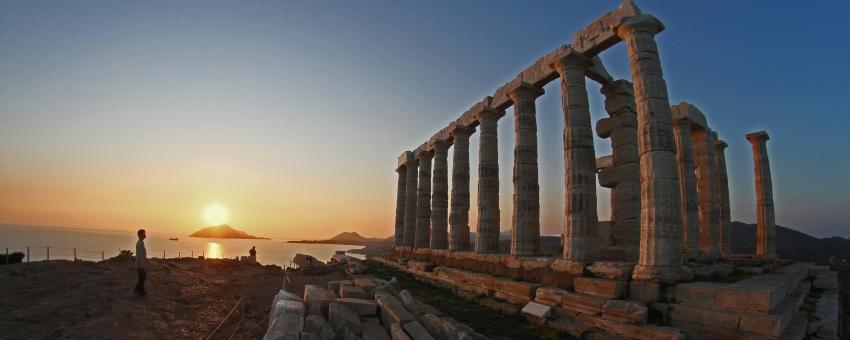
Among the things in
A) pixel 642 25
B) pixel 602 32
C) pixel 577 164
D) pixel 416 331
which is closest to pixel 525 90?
pixel 602 32

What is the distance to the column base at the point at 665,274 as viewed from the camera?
11.4 meters

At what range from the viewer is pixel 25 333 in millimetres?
9648

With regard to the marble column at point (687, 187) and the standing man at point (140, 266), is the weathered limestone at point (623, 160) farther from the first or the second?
the standing man at point (140, 266)

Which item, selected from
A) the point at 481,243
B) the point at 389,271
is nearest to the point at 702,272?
the point at 481,243

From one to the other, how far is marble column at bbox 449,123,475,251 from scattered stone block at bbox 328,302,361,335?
14700 millimetres

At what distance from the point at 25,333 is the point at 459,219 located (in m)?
18.5

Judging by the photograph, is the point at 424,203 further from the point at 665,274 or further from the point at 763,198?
the point at 763,198

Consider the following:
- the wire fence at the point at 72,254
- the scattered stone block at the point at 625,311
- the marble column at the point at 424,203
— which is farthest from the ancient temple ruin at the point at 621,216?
the wire fence at the point at 72,254

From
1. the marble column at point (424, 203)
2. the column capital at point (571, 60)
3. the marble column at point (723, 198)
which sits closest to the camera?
the column capital at point (571, 60)

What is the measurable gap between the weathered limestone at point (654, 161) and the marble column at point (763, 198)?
1743 cm

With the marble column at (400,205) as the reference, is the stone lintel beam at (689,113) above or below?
above

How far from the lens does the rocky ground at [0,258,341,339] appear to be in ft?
33.6

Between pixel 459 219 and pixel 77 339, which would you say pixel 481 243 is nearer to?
pixel 459 219

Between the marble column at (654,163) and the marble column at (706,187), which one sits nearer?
the marble column at (654,163)
